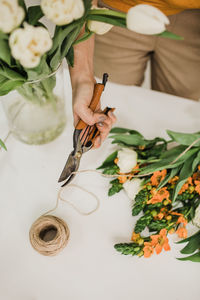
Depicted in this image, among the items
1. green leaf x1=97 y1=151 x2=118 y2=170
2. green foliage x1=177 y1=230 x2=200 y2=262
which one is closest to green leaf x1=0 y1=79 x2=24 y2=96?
green leaf x1=97 y1=151 x2=118 y2=170

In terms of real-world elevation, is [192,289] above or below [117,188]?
below

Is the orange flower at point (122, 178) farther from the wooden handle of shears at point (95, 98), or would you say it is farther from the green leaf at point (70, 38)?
the green leaf at point (70, 38)

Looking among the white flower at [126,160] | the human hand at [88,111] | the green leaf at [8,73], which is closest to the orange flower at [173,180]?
the white flower at [126,160]

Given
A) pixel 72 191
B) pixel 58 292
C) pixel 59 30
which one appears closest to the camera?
pixel 59 30

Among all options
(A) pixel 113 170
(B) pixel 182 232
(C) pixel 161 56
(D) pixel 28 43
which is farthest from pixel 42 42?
(C) pixel 161 56

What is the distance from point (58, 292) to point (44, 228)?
0.16m

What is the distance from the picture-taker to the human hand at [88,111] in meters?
0.74

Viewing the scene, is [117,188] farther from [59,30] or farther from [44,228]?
[59,30]

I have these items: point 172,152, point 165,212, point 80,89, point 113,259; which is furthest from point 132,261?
point 80,89

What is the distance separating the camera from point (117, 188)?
766 mm

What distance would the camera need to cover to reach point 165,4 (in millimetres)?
836

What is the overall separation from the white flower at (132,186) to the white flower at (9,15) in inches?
19.0

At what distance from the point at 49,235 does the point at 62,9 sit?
52cm

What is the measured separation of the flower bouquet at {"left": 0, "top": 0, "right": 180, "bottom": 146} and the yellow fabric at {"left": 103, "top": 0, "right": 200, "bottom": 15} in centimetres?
33
